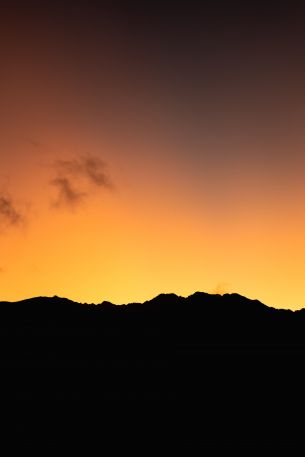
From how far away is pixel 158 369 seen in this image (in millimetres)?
57781

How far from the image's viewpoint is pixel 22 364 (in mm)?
56812

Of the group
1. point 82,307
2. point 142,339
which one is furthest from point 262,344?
point 82,307

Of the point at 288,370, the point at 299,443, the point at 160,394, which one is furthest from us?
the point at 288,370

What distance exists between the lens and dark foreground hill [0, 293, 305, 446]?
4919 centimetres

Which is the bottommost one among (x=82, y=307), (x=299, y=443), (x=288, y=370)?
(x=299, y=443)

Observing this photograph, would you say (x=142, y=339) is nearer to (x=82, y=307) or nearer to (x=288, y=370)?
(x=82, y=307)

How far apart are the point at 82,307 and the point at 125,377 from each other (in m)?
16.2

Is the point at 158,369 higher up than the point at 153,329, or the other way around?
the point at 153,329

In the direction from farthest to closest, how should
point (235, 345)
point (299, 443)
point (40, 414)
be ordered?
point (235, 345)
point (40, 414)
point (299, 443)

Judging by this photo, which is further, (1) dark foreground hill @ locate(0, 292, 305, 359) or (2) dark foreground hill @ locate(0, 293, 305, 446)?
(1) dark foreground hill @ locate(0, 292, 305, 359)

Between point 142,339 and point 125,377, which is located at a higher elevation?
point 142,339

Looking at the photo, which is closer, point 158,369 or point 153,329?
point 158,369

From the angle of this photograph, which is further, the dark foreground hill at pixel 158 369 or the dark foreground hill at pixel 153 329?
the dark foreground hill at pixel 153 329

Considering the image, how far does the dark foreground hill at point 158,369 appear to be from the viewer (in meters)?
49.2
